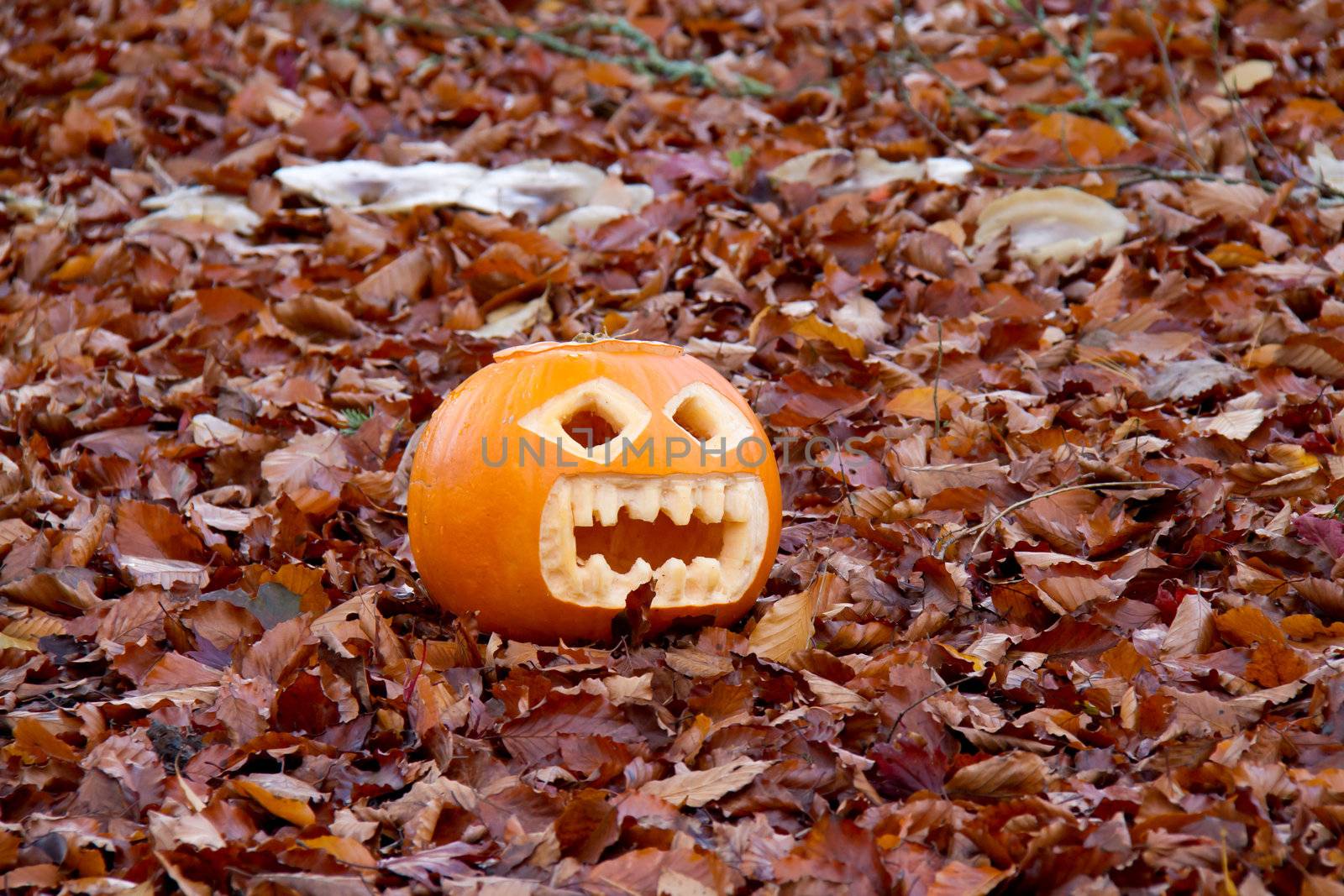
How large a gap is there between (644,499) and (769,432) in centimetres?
106

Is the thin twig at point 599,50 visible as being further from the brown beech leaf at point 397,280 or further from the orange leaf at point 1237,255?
the orange leaf at point 1237,255

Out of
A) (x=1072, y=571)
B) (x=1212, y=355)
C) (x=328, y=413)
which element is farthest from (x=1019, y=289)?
(x=328, y=413)

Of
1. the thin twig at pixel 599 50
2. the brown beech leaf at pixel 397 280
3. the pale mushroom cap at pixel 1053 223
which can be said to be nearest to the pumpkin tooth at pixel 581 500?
the brown beech leaf at pixel 397 280

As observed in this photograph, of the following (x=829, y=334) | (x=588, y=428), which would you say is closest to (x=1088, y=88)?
(x=829, y=334)

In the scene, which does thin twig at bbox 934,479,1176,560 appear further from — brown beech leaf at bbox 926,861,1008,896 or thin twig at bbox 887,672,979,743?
brown beech leaf at bbox 926,861,1008,896

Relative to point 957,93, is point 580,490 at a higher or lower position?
lower

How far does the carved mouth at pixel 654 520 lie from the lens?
2.36 meters

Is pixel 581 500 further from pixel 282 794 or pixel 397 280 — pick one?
pixel 397 280

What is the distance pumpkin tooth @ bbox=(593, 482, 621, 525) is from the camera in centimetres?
237

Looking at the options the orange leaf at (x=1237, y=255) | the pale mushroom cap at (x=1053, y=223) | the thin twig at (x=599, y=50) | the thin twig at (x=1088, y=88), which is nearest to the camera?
the orange leaf at (x=1237, y=255)

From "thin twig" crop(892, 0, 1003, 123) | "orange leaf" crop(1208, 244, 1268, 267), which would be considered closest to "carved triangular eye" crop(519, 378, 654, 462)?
"orange leaf" crop(1208, 244, 1268, 267)

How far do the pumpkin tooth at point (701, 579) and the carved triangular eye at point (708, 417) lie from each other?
→ 23 centimetres

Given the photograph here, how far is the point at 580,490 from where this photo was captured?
237 centimetres

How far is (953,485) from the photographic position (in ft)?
9.71
